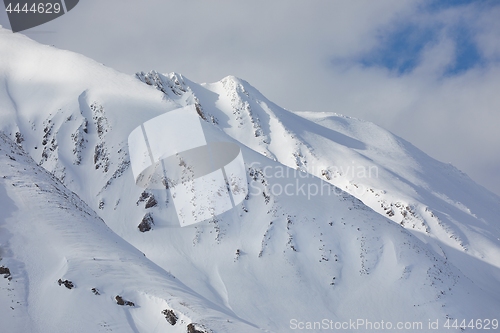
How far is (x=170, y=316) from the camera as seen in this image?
70.6 feet

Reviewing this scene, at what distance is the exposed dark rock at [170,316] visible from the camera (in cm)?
2134

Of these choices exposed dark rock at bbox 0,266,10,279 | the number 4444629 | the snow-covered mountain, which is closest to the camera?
exposed dark rock at bbox 0,266,10,279

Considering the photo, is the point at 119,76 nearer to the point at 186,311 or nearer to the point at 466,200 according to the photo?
the point at 186,311

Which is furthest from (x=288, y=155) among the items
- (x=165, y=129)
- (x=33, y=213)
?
(x=33, y=213)

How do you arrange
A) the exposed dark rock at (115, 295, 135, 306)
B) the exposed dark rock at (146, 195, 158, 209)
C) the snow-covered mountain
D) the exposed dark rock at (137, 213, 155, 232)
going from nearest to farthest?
1. the exposed dark rock at (115, 295, 135, 306)
2. the snow-covered mountain
3. the exposed dark rock at (137, 213, 155, 232)
4. the exposed dark rock at (146, 195, 158, 209)

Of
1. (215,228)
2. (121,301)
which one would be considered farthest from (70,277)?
(215,228)

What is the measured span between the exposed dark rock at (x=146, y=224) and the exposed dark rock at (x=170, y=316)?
27994 millimetres

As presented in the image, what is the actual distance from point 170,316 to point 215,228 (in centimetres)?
2744

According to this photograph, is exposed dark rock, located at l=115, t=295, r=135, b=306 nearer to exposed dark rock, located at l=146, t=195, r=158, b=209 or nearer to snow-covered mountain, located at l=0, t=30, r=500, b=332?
snow-covered mountain, located at l=0, t=30, r=500, b=332

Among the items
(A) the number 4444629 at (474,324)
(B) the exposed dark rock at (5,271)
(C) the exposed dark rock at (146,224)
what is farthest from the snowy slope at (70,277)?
(A) the number 4444629 at (474,324)

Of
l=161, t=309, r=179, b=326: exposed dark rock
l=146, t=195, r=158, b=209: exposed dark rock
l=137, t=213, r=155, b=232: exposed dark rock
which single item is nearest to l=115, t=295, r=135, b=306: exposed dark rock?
l=161, t=309, r=179, b=326: exposed dark rock

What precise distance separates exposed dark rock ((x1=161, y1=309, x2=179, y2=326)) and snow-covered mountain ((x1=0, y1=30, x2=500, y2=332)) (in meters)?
0.06

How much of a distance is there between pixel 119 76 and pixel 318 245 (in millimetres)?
52126

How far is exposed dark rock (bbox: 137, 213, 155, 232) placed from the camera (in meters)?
48.6
